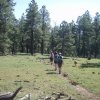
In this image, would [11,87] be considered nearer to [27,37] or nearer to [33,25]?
[33,25]

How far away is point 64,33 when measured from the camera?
11394cm

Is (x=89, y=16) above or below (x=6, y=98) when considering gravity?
above

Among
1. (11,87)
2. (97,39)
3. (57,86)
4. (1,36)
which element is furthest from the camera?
(97,39)

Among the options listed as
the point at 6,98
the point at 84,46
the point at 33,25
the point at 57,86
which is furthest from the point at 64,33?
the point at 6,98

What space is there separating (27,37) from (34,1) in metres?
13.0

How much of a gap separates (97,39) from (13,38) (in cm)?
2759

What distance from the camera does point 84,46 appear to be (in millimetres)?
119750

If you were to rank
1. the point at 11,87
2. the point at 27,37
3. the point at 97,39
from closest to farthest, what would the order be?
1. the point at 11,87
2. the point at 27,37
3. the point at 97,39

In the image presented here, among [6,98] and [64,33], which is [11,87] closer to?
[6,98]

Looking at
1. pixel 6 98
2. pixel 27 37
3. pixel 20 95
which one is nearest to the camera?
pixel 6 98

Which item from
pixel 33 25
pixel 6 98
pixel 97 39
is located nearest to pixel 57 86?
pixel 6 98

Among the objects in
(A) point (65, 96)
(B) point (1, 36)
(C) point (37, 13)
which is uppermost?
(C) point (37, 13)

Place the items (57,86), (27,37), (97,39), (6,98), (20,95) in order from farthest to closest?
(97,39), (27,37), (57,86), (20,95), (6,98)

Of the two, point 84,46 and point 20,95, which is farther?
point 84,46
